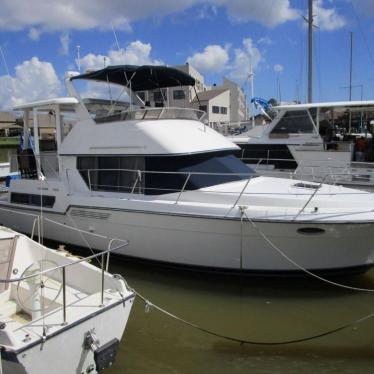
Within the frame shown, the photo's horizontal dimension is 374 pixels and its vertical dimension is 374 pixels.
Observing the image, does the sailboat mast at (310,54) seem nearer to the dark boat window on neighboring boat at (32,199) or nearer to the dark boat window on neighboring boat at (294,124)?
the dark boat window on neighboring boat at (294,124)

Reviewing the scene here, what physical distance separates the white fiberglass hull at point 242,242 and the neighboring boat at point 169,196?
0.05 ft

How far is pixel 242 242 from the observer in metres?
6.71

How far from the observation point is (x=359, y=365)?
487cm

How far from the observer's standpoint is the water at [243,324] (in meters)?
4.95

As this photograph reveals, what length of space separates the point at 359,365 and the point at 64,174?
6352 millimetres

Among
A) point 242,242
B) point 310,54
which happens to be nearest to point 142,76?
Answer: point 242,242

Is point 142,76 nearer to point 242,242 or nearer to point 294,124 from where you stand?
point 242,242

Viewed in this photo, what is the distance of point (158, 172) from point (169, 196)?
0.46 metres

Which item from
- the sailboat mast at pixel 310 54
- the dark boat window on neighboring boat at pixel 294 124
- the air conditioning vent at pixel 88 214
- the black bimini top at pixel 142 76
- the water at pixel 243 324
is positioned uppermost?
the sailboat mast at pixel 310 54

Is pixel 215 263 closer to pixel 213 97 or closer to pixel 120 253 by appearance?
pixel 120 253

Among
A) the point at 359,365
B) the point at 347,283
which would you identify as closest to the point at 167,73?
the point at 347,283

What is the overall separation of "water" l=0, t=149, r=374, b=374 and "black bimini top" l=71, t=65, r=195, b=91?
3810mm

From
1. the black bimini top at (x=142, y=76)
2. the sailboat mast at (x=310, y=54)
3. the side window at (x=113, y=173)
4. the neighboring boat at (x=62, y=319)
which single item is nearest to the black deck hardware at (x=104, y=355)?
the neighboring boat at (x=62, y=319)

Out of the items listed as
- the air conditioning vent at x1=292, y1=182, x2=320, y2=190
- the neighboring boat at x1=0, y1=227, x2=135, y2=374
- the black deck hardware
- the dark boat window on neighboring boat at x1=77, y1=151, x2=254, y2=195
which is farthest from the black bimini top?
the black deck hardware
